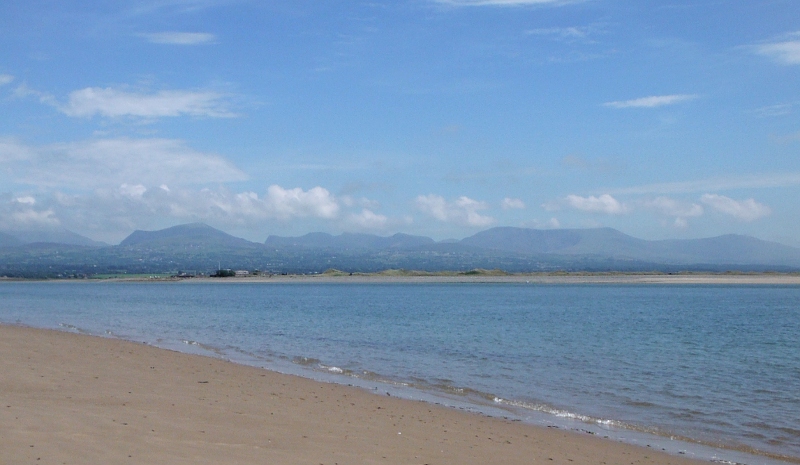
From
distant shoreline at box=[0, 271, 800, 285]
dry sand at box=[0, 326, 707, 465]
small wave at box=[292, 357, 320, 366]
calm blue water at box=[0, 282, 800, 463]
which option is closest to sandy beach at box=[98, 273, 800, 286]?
distant shoreline at box=[0, 271, 800, 285]

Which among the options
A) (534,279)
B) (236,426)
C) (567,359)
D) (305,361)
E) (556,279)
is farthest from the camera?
(556,279)

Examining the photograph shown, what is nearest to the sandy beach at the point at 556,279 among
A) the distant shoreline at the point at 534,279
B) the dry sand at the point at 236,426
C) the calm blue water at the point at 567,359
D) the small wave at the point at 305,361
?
the distant shoreline at the point at 534,279

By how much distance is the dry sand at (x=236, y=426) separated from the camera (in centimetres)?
793

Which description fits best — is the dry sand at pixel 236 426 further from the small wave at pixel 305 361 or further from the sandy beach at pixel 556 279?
the sandy beach at pixel 556 279

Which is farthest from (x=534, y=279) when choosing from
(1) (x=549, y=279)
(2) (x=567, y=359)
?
(2) (x=567, y=359)

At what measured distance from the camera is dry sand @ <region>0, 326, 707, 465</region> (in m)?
7.93

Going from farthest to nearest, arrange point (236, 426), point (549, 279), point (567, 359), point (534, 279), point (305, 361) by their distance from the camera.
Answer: point (549, 279), point (534, 279), point (567, 359), point (305, 361), point (236, 426)

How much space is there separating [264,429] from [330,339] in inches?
767

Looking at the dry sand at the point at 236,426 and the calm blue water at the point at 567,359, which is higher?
the dry sand at the point at 236,426

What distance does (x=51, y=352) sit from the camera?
19031 millimetres

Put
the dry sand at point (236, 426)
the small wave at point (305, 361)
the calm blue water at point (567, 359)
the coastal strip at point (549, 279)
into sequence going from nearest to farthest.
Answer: the dry sand at point (236, 426) → the calm blue water at point (567, 359) → the small wave at point (305, 361) → the coastal strip at point (549, 279)

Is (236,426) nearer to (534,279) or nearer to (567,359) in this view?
(567,359)

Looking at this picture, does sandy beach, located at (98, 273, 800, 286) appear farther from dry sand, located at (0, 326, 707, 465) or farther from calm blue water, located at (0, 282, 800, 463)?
dry sand, located at (0, 326, 707, 465)

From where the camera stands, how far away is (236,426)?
391 inches
